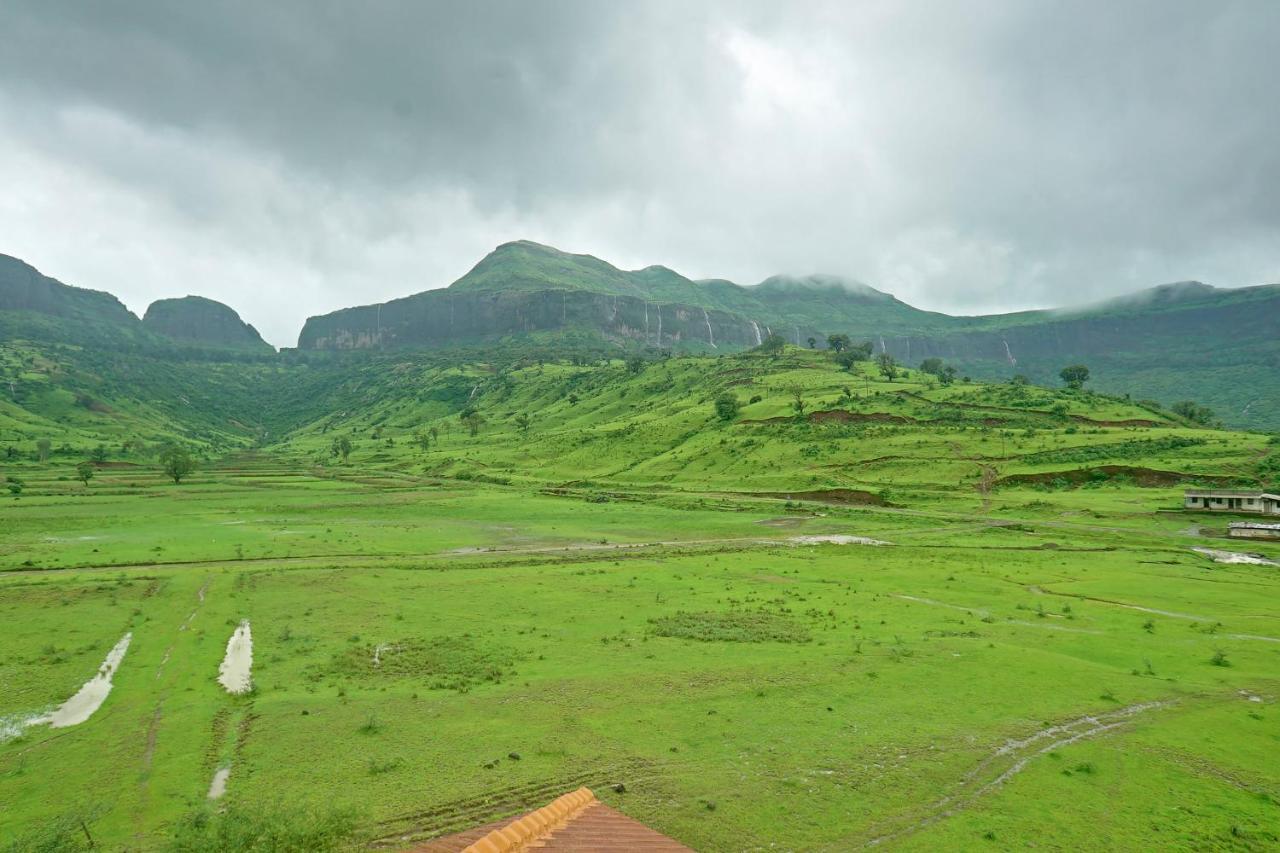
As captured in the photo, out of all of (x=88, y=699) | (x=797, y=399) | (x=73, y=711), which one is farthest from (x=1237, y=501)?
(x=73, y=711)

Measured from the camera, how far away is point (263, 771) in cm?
1923

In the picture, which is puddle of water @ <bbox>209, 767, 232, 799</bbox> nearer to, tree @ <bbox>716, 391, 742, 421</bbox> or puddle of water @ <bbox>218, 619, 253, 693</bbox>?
puddle of water @ <bbox>218, 619, 253, 693</bbox>

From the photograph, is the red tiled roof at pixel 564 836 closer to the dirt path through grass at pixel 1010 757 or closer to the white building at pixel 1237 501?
the dirt path through grass at pixel 1010 757

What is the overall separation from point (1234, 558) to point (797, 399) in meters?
103

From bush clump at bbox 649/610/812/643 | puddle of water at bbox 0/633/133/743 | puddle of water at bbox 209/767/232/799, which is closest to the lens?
puddle of water at bbox 209/767/232/799

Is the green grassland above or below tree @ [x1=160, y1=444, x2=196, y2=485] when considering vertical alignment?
below

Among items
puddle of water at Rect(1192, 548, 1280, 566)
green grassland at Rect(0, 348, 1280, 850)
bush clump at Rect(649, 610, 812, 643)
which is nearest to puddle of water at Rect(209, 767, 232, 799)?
green grassland at Rect(0, 348, 1280, 850)

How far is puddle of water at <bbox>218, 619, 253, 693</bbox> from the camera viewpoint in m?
26.5

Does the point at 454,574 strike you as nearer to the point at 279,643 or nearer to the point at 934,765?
the point at 279,643

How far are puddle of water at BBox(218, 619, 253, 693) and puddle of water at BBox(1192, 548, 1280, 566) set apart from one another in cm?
7070

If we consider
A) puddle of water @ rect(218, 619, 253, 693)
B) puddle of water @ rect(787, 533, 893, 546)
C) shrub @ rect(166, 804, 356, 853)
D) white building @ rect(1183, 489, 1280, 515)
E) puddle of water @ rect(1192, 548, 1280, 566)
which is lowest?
puddle of water @ rect(787, 533, 893, 546)

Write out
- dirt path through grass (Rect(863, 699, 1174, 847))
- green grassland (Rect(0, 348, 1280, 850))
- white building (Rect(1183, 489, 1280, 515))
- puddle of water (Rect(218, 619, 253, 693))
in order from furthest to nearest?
white building (Rect(1183, 489, 1280, 515)), puddle of water (Rect(218, 619, 253, 693)), green grassland (Rect(0, 348, 1280, 850)), dirt path through grass (Rect(863, 699, 1174, 847))

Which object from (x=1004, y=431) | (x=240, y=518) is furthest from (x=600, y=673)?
(x=1004, y=431)

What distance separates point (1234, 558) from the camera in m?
56.7
